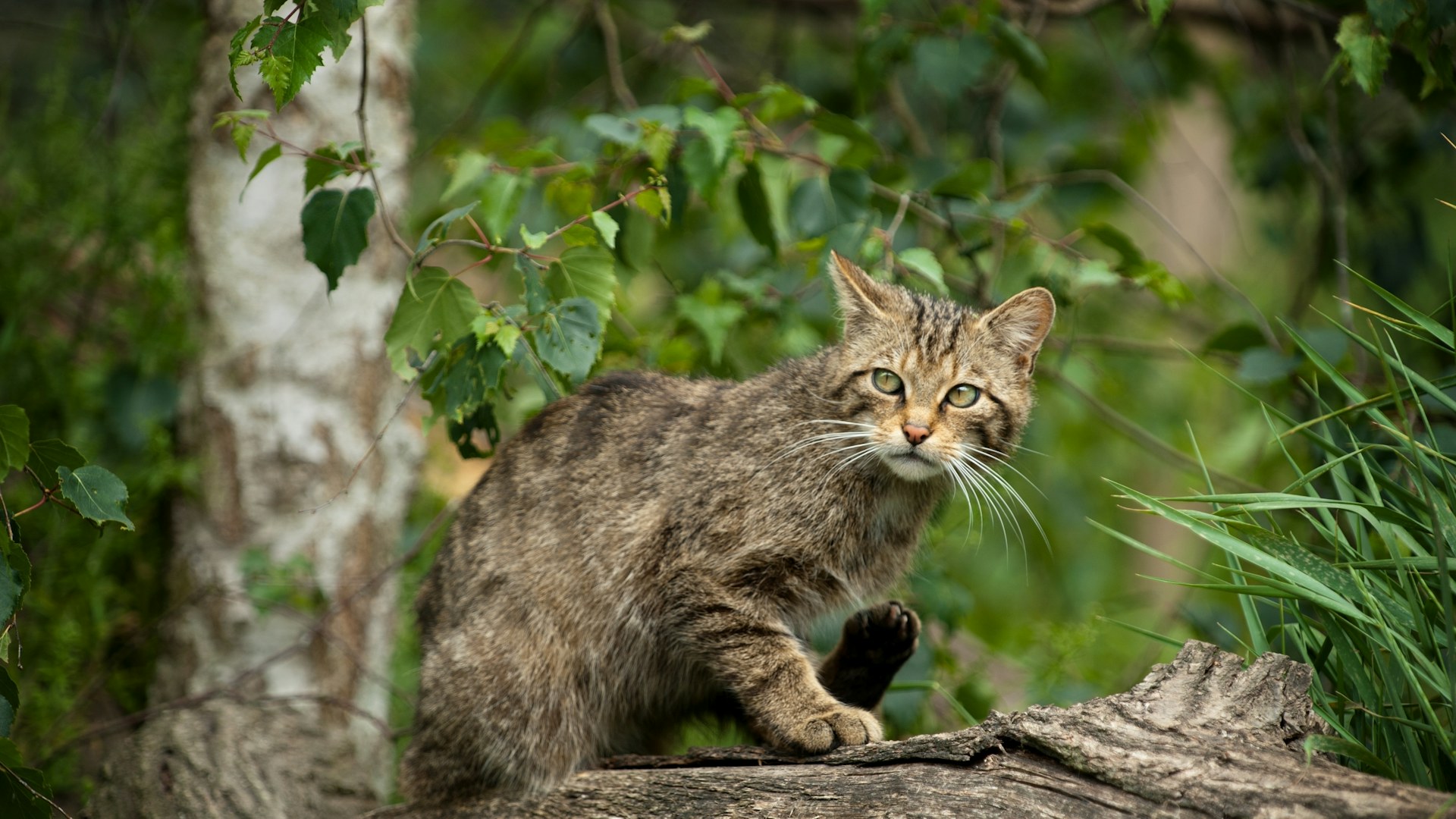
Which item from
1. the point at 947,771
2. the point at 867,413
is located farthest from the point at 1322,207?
the point at 947,771

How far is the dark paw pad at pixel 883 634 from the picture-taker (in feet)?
12.0

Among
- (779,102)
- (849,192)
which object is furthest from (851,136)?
(779,102)

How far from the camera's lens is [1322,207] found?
5.55m

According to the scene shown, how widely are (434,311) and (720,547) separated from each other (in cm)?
113

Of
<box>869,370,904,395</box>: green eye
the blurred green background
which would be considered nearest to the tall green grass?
the blurred green background

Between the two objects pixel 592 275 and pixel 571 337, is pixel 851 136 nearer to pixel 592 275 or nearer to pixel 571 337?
pixel 592 275

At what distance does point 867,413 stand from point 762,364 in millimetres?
1937

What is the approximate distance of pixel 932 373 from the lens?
3.54 m

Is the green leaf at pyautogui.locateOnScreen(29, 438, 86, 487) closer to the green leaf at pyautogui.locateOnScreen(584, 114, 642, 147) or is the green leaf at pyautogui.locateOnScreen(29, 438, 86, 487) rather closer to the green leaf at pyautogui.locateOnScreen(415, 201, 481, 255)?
the green leaf at pyautogui.locateOnScreen(415, 201, 481, 255)

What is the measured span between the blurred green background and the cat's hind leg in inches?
17.7

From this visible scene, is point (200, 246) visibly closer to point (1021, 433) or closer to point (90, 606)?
point (90, 606)

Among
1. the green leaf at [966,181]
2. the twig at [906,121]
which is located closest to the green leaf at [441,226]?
the green leaf at [966,181]

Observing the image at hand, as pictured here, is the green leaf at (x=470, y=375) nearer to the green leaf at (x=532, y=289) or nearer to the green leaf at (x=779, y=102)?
the green leaf at (x=532, y=289)

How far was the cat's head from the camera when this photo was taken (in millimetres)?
3436
